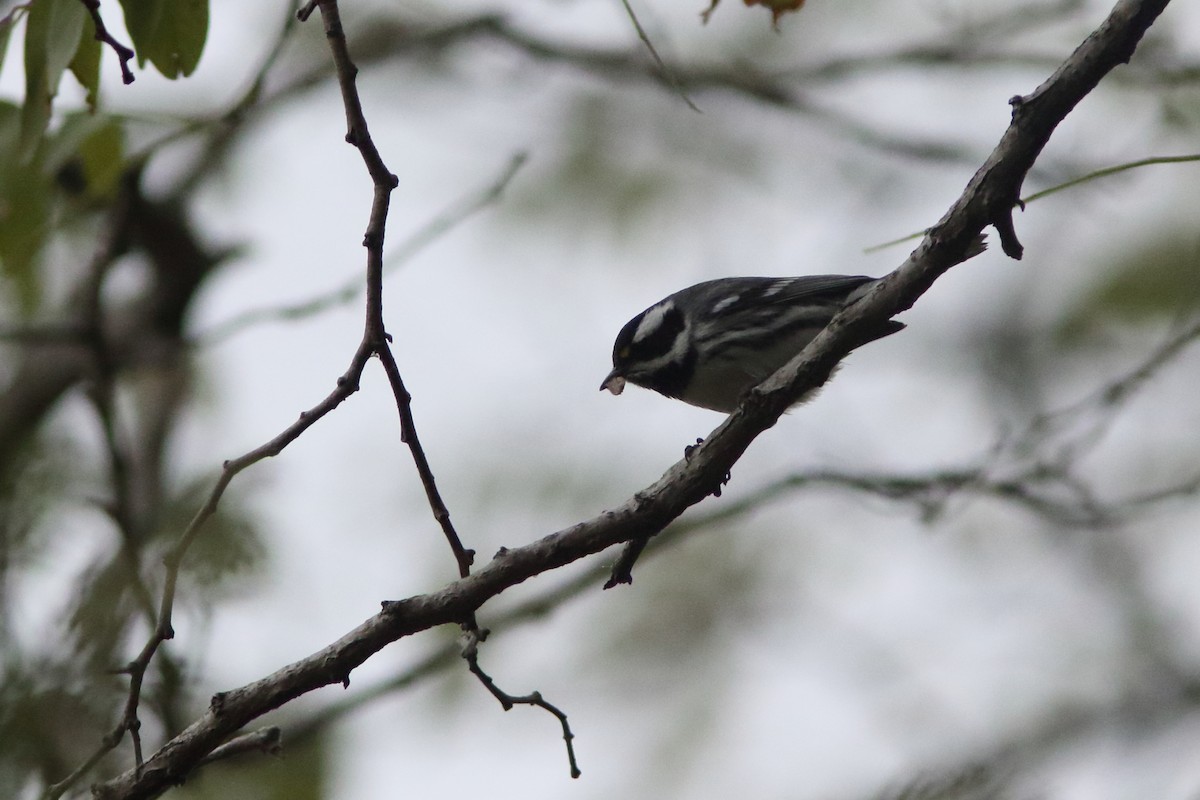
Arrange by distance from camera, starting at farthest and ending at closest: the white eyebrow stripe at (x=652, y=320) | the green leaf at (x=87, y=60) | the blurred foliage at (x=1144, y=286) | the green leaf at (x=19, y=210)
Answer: the blurred foliage at (x=1144, y=286) → the white eyebrow stripe at (x=652, y=320) → the green leaf at (x=19, y=210) → the green leaf at (x=87, y=60)

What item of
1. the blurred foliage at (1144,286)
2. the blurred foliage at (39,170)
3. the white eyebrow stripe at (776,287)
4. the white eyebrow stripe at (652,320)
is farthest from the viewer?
the blurred foliage at (1144,286)

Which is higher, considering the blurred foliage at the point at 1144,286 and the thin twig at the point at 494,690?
the blurred foliage at the point at 1144,286

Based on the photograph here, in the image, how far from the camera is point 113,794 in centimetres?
323

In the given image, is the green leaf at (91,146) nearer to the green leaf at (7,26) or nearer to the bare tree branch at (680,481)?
the green leaf at (7,26)

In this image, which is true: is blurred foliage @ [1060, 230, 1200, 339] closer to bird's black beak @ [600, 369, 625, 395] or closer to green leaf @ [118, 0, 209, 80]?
bird's black beak @ [600, 369, 625, 395]

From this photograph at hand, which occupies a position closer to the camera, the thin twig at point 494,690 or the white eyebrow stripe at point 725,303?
the thin twig at point 494,690

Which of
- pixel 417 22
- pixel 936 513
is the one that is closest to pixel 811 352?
pixel 936 513

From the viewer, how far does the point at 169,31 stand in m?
3.42

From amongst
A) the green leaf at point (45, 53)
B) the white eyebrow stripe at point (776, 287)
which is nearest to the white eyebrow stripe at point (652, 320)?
the white eyebrow stripe at point (776, 287)

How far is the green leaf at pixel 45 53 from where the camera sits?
322cm

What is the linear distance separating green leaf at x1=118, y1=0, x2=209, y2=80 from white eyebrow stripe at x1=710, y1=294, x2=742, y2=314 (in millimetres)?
3450

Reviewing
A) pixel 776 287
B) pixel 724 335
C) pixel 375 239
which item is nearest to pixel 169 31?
pixel 375 239

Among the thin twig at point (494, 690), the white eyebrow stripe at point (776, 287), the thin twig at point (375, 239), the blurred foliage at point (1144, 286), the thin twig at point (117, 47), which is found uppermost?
the blurred foliage at point (1144, 286)

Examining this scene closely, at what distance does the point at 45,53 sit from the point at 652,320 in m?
3.93
